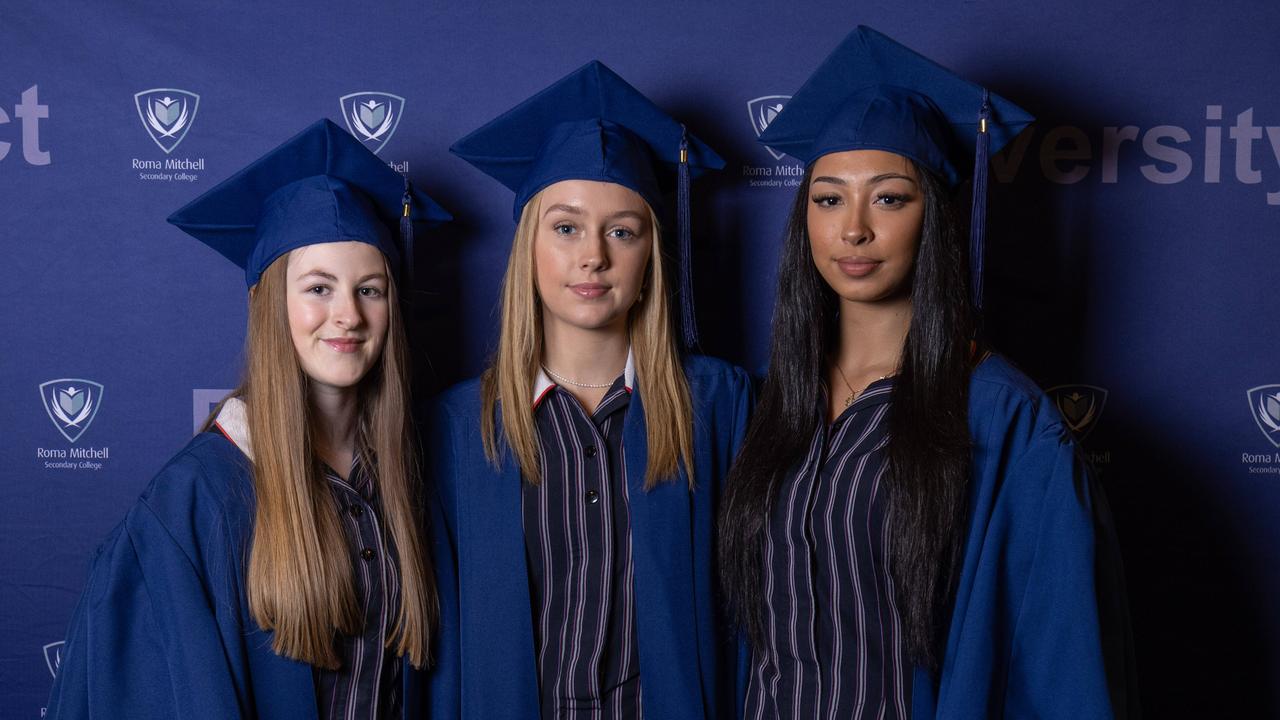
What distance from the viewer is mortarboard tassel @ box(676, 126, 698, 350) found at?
6.14ft

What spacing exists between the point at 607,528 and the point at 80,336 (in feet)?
4.92

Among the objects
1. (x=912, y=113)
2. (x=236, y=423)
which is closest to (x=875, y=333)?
(x=912, y=113)

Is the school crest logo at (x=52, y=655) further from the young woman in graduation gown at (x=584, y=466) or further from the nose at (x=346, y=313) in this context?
the nose at (x=346, y=313)

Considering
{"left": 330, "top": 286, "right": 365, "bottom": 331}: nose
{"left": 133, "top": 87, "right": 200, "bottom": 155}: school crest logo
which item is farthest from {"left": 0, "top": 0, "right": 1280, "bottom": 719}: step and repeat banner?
{"left": 330, "top": 286, "right": 365, "bottom": 331}: nose

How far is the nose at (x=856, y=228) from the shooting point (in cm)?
155

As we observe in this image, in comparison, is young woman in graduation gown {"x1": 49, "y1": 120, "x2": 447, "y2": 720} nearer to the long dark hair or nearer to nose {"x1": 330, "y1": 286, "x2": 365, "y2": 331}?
nose {"x1": 330, "y1": 286, "x2": 365, "y2": 331}

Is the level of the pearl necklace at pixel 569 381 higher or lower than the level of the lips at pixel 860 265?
lower

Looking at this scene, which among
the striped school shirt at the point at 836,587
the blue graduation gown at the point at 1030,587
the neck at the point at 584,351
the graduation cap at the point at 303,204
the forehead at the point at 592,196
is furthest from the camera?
the neck at the point at 584,351

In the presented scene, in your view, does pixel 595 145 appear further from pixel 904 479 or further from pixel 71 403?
pixel 71 403

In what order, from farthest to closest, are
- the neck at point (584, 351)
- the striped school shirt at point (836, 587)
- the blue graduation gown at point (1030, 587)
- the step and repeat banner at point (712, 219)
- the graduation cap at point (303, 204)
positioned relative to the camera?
the step and repeat banner at point (712, 219), the neck at point (584, 351), the graduation cap at point (303, 204), the striped school shirt at point (836, 587), the blue graduation gown at point (1030, 587)

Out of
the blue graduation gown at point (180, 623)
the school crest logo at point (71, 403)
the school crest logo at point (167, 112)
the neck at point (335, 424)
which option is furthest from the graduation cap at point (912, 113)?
the school crest logo at point (71, 403)

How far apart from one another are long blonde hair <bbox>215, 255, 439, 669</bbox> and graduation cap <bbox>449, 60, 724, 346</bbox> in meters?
0.41

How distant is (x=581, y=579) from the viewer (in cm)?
171

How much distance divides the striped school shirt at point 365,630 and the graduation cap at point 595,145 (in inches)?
27.1
